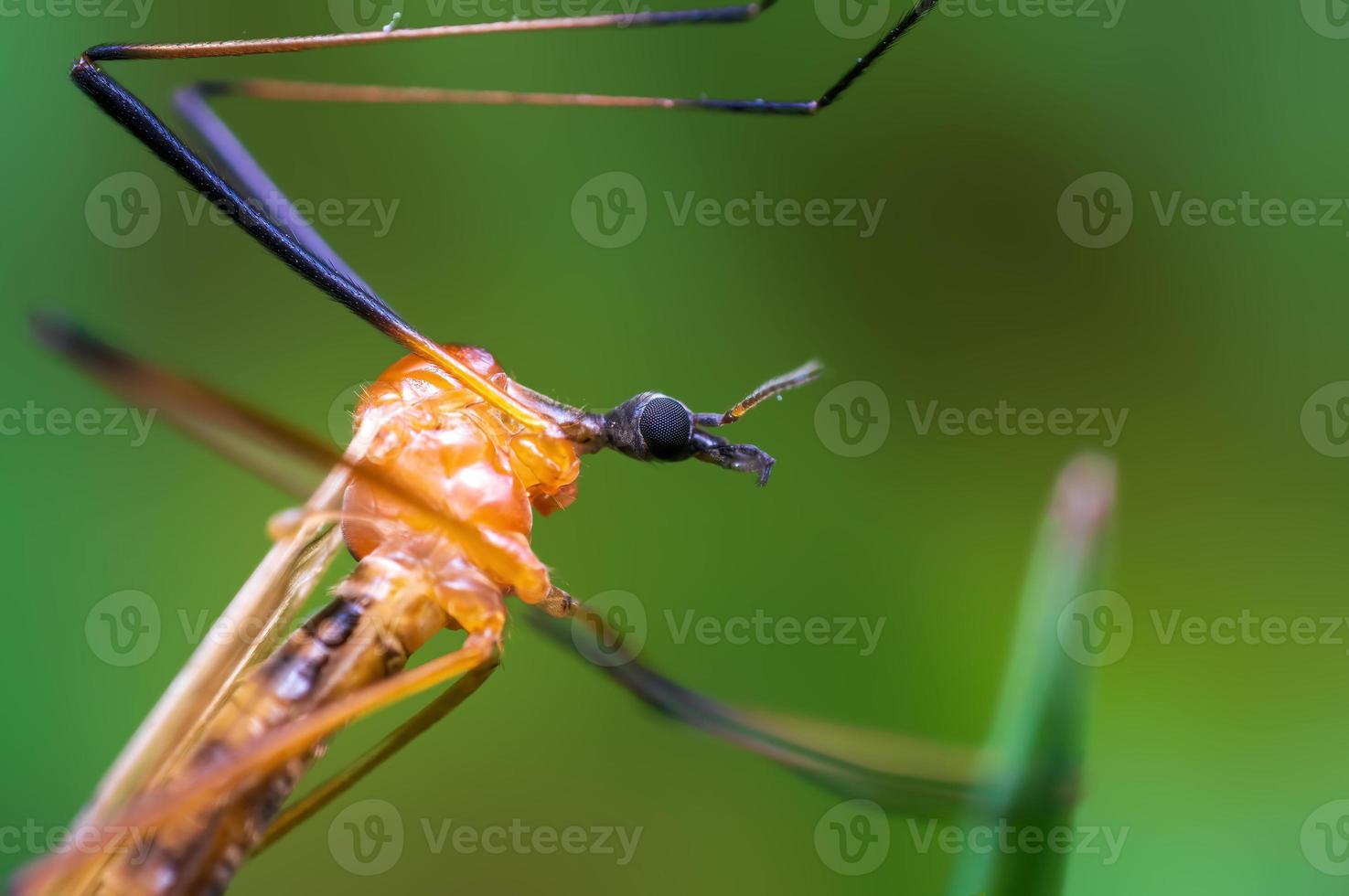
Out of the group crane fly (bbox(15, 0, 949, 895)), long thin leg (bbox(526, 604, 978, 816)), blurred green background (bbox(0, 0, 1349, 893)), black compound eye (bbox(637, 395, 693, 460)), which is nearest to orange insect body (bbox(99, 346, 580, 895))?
crane fly (bbox(15, 0, 949, 895))

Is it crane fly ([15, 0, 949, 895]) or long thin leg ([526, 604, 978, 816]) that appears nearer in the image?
crane fly ([15, 0, 949, 895])

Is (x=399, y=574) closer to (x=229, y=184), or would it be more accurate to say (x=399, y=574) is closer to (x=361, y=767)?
(x=361, y=767)

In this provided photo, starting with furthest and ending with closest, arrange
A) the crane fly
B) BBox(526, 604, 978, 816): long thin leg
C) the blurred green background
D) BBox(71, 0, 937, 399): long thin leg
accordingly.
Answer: the blurred green background < BBox(526, 604, 978, 816): long thin leg < BBox(71, 0, 937, 399): long thin leg < the crane fly

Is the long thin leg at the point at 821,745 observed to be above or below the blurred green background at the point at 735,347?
below

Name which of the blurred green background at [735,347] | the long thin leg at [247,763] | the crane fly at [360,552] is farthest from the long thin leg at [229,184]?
the blurred green background at [735,347]

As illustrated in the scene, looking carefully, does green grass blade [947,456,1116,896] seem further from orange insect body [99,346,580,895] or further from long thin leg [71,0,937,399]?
long thin leg [71,0,937,399]

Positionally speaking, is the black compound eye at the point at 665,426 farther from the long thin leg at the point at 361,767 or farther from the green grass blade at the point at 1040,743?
the green grass blade at the point at 1040,743

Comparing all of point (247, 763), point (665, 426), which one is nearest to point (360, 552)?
point (247, 763)
